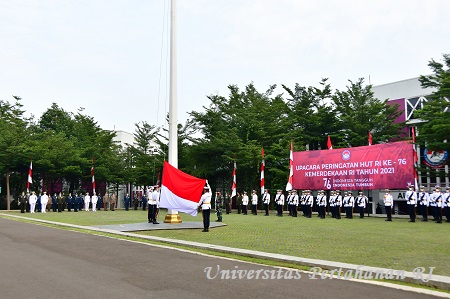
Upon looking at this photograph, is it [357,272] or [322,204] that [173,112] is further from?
[357,272]

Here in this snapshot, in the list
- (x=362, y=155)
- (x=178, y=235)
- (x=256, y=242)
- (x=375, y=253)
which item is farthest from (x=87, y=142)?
(x=375, y=253)

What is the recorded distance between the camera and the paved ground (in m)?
6.29

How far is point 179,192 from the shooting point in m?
17.8

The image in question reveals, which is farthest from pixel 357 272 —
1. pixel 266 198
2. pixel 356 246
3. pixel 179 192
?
pixel 266 198

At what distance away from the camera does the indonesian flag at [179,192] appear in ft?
57.8

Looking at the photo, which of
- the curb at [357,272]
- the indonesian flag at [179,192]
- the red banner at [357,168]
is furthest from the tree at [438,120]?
the curb at [357,272]

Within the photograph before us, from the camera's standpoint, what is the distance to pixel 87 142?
48594mm

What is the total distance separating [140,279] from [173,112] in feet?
43.0

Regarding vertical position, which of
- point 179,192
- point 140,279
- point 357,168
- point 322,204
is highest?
point 357,168

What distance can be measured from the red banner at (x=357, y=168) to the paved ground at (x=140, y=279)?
16.9 meters

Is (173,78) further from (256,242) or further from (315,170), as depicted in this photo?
(315,170)

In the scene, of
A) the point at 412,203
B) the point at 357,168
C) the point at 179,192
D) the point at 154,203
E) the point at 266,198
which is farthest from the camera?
the point at 266,198

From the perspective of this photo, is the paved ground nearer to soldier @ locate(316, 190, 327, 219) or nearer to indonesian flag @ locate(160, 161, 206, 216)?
indonesian flag @ locate(160, 161, 206, 216)

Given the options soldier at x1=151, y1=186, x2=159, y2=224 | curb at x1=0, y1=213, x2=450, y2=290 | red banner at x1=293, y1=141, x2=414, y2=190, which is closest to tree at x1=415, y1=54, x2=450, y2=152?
red banner at x1=293, y1=141, x2=414, y2=190
